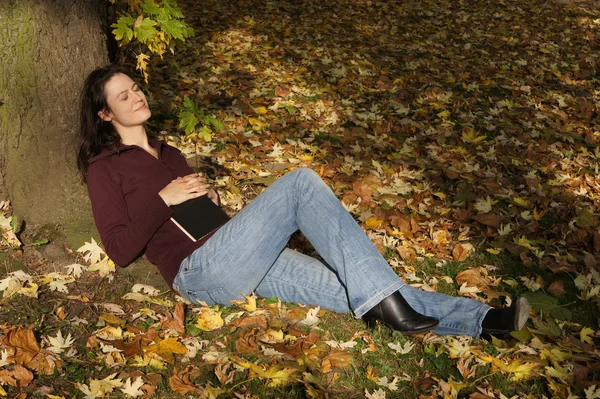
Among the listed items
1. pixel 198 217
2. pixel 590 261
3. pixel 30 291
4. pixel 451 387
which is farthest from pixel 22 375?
pixel 590 261

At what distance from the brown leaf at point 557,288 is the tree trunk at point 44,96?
2.80 m

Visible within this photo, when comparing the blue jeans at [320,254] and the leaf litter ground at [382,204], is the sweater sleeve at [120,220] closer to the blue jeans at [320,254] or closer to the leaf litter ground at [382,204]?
the blue jeans at [320,254]

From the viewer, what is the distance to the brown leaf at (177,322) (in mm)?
2967

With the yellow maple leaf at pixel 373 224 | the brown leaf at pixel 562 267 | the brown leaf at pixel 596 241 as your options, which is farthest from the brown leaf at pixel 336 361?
the brown leaf at pixel 596 241

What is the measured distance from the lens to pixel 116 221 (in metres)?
2.95

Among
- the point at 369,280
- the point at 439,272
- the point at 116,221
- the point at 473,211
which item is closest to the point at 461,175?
the point at 473,211

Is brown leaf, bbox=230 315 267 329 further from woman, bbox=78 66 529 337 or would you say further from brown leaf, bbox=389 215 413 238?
brown leaf, bbox=389 215 413 238

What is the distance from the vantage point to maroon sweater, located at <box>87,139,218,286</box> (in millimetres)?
2916

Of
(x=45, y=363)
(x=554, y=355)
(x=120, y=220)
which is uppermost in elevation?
(x=120, y=220)

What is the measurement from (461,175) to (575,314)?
1.70m

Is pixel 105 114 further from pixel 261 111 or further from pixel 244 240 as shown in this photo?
pixel 261 111

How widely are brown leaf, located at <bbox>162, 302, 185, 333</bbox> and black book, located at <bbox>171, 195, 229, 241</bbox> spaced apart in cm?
38

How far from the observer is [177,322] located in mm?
2979

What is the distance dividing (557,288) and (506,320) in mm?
842
